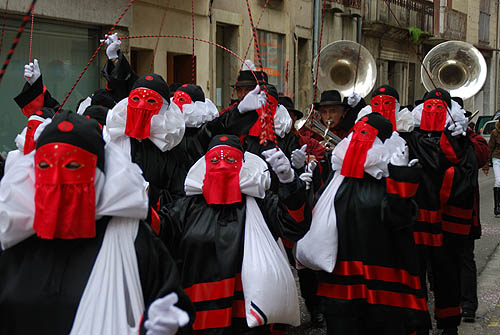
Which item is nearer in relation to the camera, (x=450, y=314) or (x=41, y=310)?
(x=41, y=310)

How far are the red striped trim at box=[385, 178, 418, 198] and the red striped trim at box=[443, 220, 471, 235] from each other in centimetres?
189

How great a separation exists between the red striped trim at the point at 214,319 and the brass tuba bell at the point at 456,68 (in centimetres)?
920

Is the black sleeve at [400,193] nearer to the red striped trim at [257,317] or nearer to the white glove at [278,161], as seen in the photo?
the white glove at [278,161]

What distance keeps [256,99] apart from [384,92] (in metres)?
1.21

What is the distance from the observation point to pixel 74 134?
9.37ft

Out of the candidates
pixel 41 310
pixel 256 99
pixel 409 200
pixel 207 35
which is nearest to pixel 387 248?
pixel 409 200

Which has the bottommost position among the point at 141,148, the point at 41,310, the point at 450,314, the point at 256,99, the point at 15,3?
the point at 450,314

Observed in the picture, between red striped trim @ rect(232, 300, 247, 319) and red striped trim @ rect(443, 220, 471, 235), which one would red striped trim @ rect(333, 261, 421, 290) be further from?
red striped trim @ rect(443, 220, 471, 235)

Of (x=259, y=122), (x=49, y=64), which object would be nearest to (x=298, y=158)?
(x=259, y=122)

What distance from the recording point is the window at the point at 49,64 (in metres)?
10.1

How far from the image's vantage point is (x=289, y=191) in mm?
4113

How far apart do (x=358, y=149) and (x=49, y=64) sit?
7.52 m

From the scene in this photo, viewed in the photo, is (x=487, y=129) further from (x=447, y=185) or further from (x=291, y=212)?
(x=291, y=212)

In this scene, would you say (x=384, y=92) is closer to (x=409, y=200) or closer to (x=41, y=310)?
(x=409, y=200)
